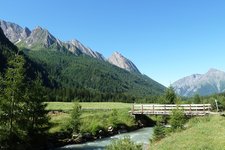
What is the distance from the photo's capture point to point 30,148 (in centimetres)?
4134

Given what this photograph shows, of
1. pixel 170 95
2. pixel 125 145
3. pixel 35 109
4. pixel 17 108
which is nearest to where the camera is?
pixel 125 145

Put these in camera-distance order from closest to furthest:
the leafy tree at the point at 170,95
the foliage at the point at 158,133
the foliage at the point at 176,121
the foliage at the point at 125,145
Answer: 1. the foliage at the point at 125,145
2. the foliage at the point at 158,133
3. the foliage at the point at 176,121
4. the leafy tree at the point at 170,95

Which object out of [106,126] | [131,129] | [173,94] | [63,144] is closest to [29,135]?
[63,144]

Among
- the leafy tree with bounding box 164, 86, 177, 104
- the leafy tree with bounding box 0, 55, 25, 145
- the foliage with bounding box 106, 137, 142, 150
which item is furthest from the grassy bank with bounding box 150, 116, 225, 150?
the leafy tree with bounding box 164, 86, 177, 104

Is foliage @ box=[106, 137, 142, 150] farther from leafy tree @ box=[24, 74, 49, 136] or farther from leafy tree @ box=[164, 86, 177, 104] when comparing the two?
leafy tree @ box=[164, 86, 177, 104]

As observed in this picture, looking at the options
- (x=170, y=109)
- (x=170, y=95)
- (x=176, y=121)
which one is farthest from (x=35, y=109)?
(x=170, y=95)

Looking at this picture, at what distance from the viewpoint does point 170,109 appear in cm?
6531

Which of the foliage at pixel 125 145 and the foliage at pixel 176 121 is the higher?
the foliage at pixel 176 121

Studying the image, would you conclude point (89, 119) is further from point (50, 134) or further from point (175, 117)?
point (175, 117)

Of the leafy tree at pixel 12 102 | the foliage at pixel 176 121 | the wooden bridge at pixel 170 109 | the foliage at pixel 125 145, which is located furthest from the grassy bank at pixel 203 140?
the leafy tree at pixel 12 102

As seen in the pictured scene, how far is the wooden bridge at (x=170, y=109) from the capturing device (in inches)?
2242

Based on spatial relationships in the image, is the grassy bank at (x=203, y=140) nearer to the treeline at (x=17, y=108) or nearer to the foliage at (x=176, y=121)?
the foliage at (x=176, y=121)

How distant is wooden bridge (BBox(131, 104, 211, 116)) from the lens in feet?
187

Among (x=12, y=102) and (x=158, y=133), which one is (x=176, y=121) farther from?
(x=12, y=102)
